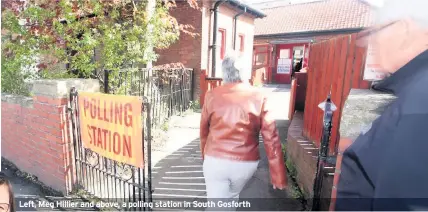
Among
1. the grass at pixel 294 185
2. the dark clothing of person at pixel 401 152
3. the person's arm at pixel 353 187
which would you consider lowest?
the grass at pixel 294 185

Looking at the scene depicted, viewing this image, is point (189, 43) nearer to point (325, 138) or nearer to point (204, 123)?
point (204, 123)

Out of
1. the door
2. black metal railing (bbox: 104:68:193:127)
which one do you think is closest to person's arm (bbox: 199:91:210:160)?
black metal railing (bbox: 104:68:193:127)

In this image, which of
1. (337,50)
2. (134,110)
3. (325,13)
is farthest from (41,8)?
(325,13)

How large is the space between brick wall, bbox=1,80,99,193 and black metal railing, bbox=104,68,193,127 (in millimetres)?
702

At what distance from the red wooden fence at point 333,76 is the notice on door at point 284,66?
14437 mm

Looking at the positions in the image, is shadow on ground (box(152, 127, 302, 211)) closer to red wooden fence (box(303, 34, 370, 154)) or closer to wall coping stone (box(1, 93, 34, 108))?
red wooden fence (box(303, 34, 370, 154))

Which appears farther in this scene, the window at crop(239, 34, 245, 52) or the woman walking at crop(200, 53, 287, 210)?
the window at crop(239, 34, 245, 52)

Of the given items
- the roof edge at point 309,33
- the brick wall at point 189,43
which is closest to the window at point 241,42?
the brick wall at point 189,43

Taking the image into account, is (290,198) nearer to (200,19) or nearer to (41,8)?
(41,8)

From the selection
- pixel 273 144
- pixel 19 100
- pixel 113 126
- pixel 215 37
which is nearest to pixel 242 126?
pixel 273 144

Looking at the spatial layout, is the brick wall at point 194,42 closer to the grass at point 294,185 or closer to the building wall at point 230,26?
the building wall at point 230,26

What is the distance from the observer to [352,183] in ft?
3.11

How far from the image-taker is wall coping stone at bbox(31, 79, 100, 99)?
291 centimetres

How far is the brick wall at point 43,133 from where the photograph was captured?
2.98 m
